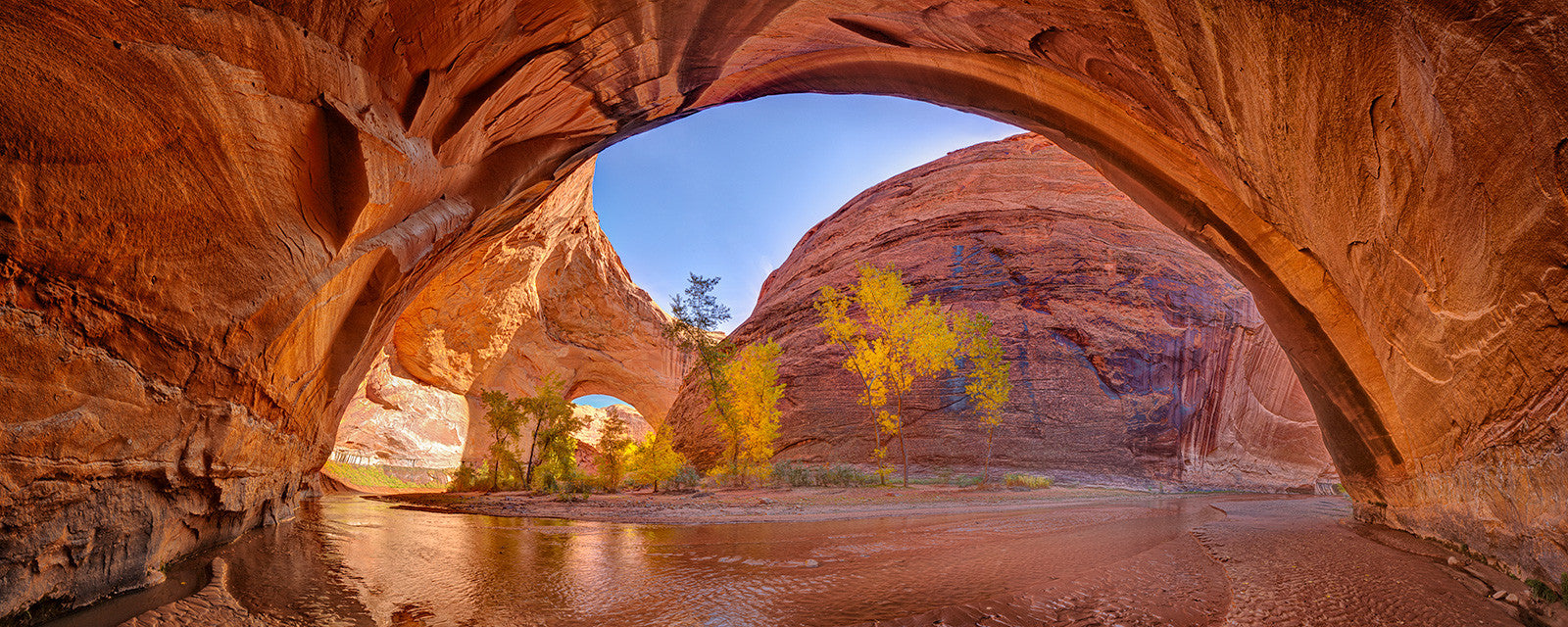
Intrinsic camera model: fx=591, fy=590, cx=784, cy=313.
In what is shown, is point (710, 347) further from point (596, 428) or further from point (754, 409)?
point (596, 428)

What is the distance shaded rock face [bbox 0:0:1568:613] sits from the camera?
2.72 metres

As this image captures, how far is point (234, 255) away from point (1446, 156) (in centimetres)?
691

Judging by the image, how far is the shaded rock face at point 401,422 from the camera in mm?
26594

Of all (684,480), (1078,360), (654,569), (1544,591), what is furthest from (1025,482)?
(654,569)

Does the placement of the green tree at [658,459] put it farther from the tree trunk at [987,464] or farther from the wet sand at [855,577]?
the wet sand at [855,577]

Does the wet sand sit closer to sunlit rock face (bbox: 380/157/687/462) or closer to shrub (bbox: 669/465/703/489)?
shrub (bbox: 669/465/703/489)

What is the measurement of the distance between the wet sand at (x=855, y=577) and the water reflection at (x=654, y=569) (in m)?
0.02

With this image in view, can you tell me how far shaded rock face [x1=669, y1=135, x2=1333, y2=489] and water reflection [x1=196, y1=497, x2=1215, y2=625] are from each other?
14535mm

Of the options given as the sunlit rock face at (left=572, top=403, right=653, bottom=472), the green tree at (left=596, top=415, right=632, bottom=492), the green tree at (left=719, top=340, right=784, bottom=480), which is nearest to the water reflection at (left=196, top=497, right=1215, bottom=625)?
the green tree at (left=596, top=415, right=632, bottom=492)

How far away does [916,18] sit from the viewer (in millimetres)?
5711

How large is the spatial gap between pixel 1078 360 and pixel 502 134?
21989 mm

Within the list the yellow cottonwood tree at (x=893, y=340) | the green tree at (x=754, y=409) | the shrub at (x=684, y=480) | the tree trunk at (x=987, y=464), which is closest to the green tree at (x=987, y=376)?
the tree trunk at (x=987, y=464)

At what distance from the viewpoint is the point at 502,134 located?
275 inches

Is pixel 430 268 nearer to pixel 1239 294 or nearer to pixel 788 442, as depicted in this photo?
pixel 788 442
